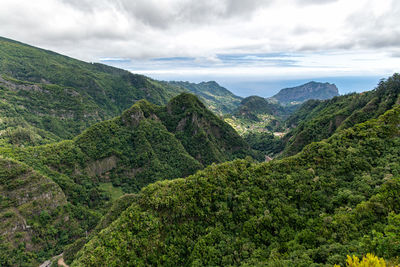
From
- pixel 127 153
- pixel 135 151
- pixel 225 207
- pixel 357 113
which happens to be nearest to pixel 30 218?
pixel 127 153

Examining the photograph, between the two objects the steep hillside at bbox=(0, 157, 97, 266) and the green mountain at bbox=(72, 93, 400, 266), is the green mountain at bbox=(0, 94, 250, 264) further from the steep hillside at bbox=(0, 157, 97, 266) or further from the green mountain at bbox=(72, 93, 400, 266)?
the green mountain at bbox=(72, 93, 400, 266)

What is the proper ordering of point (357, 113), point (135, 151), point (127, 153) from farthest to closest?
point (135, 151) < point (127, 153) < point (357, 113)

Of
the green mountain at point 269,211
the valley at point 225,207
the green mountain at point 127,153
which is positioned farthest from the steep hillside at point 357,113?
the green mountain at point 127,153

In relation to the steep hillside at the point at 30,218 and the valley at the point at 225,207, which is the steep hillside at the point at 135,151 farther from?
the steep hillside at the point at 30,218

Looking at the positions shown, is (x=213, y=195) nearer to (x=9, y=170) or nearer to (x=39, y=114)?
(x=9, y=170)

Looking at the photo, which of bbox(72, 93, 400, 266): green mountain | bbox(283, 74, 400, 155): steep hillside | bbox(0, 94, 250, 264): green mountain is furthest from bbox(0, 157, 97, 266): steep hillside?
bbox(283, 74, 400, 155): steep hillside

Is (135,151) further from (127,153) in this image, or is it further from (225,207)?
(225,207)
